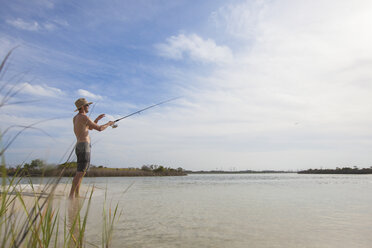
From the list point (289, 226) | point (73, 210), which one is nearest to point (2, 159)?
point (73, 210)

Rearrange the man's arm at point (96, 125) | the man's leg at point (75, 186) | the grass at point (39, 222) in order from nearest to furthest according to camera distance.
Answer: the grass at point (39, 222)
the man's arm at point (96, 125)
the man's leg at point (75, 186)

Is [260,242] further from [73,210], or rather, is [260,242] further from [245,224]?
[73,210]

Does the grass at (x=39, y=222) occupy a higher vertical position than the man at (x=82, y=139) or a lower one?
lower

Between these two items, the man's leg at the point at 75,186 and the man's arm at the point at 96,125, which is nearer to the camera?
the man's arm at the point at 96,125

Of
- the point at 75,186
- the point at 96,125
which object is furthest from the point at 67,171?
the point at 75,186

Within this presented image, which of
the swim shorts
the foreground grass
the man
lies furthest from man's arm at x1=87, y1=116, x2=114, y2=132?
the foreground grass

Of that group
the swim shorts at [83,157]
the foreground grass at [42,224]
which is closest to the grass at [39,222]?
the foreground grass at [42,224]

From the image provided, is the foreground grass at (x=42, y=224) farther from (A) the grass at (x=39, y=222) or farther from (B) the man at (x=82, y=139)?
(B) the man at (x=82, y=139)

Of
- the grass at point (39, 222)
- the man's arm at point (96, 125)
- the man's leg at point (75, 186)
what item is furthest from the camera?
the man's leg at point (75, 186)

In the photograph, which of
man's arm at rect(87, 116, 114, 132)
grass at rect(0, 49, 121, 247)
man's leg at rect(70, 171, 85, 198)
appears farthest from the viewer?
man's leg at rect(70, 171, 85, 198)

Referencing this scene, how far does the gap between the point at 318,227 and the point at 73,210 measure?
3.19 meters

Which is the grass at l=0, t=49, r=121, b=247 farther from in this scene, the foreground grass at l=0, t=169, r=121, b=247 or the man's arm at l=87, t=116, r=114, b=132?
the man's arm at l=87, t=116, r=114, b=132

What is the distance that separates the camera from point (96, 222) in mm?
3123

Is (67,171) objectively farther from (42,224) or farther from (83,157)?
(83,157)
